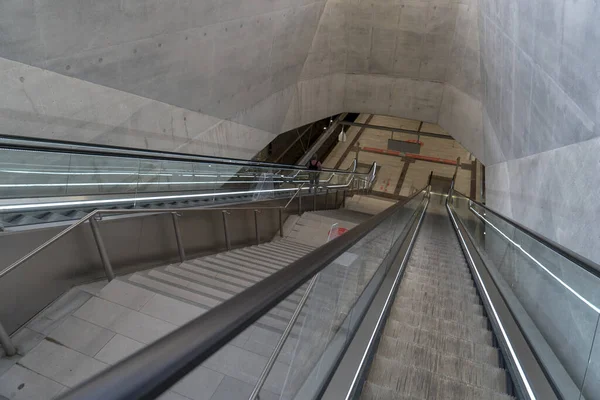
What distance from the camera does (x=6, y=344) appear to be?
2.24 metres

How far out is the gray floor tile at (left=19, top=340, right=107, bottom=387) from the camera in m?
2.16

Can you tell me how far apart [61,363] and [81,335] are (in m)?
0.27

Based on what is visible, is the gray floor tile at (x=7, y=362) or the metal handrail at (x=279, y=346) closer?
the metal handrail at (x=279, y=346)

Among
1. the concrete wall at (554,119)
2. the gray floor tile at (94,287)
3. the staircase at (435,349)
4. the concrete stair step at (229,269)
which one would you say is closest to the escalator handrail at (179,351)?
the staircase at (435,349)

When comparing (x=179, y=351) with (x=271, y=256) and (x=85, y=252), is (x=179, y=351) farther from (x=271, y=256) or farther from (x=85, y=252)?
(x=271, y=256)

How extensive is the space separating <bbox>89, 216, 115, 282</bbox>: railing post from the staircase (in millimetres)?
2347

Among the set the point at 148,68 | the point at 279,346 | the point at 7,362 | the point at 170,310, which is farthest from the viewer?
the point at 148,68

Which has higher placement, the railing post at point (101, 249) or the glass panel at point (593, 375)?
the railing post at point (101, 249)

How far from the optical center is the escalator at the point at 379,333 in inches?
32.6

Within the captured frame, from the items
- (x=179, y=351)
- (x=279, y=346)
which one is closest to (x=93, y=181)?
(x=279, y=346)

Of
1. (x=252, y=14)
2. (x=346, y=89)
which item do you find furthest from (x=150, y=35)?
(x=346, y=89)

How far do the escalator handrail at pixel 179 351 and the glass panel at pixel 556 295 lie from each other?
1877 millimetres

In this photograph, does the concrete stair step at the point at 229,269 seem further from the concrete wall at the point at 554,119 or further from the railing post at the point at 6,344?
the concrete wall at the point at 554,119

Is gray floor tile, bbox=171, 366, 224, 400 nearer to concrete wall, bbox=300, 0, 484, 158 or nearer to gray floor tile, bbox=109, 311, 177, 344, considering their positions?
gray floor tile, bbox=109, 311, 177, 344
